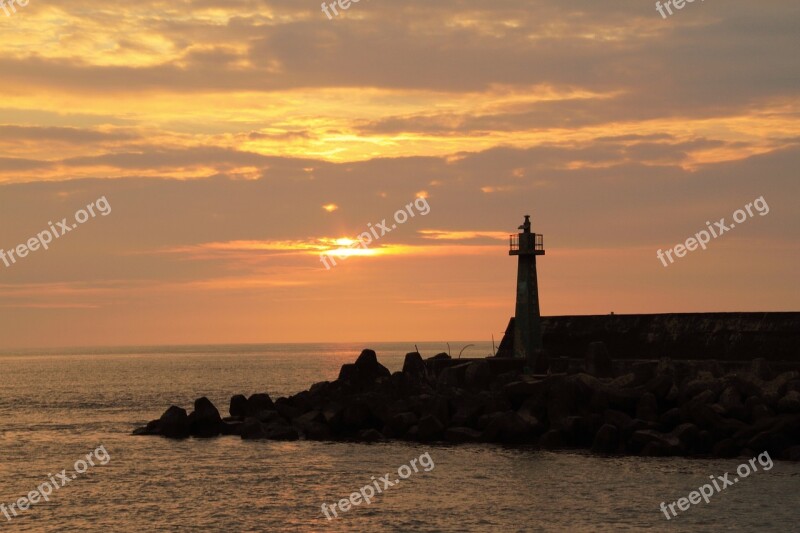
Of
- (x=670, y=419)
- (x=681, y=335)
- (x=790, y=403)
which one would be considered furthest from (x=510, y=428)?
(x=681, y=335)

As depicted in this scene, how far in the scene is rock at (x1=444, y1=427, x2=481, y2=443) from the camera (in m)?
41.6

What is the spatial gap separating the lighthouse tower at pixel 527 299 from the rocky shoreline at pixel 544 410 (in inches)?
46.6

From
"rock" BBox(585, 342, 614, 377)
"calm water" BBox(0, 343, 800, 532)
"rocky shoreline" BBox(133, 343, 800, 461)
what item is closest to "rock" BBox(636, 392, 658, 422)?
"rocky shoreline" BBox(133, 343, 800, 461)

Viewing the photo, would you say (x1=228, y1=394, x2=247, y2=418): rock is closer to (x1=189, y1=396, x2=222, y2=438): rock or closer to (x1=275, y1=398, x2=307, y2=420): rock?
(x1=275, y1=398, x2=307, y2=420): rock

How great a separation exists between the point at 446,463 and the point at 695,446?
27.8ft

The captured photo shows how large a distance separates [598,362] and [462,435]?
666cm

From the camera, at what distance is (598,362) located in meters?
43.9

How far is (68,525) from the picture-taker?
94.4 ft

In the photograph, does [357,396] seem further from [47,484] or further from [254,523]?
[254,523]

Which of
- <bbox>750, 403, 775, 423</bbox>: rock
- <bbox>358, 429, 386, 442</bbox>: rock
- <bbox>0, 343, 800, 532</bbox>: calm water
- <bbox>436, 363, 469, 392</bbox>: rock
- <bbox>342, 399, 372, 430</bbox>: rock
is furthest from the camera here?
<bbox>436, 363, 469, 392</bbox>: rock

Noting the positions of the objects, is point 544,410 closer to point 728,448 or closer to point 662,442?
point 662,442

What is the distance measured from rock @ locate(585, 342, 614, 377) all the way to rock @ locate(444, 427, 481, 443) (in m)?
5.75

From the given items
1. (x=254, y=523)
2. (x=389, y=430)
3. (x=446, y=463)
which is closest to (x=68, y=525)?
(x=254, y=523)

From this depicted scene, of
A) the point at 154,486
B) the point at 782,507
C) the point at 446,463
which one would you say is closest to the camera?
the point at 782,507
